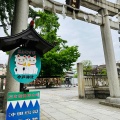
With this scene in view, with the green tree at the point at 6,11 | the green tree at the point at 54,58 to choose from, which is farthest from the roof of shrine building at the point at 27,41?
the green tree at the point at 54,58

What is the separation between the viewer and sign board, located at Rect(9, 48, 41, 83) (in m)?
2.62

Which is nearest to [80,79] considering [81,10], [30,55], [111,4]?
[81,10]

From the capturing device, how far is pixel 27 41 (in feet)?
9.37

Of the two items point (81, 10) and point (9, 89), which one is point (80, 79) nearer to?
point (81, 10)

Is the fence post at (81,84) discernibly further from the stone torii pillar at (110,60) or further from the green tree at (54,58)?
the green tree at (54,58)

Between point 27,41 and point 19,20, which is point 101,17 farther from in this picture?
point 27,41

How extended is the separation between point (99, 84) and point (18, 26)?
6.57 metres

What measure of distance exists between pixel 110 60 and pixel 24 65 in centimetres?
556

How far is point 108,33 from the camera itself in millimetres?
7453

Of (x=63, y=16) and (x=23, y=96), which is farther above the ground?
(x=63, y=16)

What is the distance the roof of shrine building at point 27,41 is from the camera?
2.73 meters

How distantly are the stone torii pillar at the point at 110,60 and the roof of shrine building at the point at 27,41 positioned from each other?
197 inches

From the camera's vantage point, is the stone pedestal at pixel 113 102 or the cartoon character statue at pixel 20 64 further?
the stone pedestal at pixel 113 102

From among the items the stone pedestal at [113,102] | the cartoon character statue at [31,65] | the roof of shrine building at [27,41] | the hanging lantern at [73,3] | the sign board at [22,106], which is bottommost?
the stone pedestal at [113,102]
